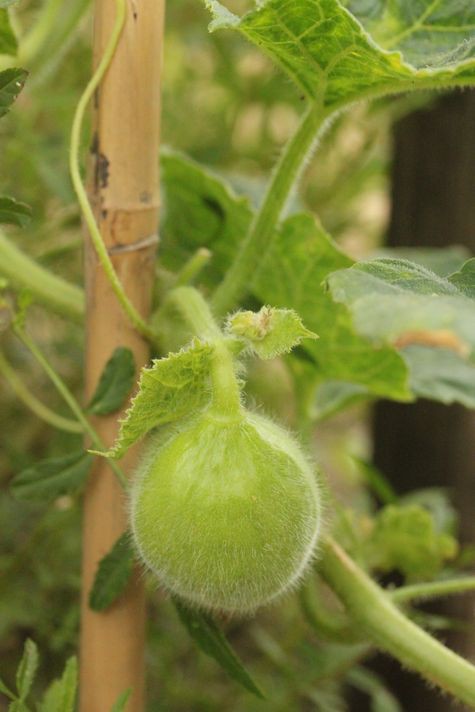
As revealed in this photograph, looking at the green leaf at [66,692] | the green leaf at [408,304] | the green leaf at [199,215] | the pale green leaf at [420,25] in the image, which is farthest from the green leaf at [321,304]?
the green leaf at [66,692]

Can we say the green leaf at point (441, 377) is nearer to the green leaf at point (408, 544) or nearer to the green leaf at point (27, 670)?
the green leaf at point (408, 544)

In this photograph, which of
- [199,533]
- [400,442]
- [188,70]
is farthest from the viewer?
[188,70]

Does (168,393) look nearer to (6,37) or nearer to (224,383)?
(224,383)

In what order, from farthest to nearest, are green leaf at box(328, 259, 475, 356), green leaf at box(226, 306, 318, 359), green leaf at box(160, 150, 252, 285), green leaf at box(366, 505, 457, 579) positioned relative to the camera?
green leaf at box(366, 505, 457, 579) → green leaf at box(160, 150, 252, 285) → green leaf at box(226, 306, 318, 359) → green leaf at box(328, 259, 475, 356)

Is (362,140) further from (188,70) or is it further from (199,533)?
(199,533)

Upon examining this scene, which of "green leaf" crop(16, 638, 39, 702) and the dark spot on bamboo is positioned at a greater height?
the dark spot on bamboo

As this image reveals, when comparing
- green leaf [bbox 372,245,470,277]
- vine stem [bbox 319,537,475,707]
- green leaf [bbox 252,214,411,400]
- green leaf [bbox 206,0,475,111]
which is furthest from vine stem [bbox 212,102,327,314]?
green leaf [bbox 372,245,470,277]

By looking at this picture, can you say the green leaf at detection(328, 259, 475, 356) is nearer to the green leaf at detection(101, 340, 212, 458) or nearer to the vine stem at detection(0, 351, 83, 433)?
the green leaf at detection(101, 340, 212, 458)

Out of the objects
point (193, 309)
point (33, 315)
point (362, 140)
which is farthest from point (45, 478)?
point (362, 140)
